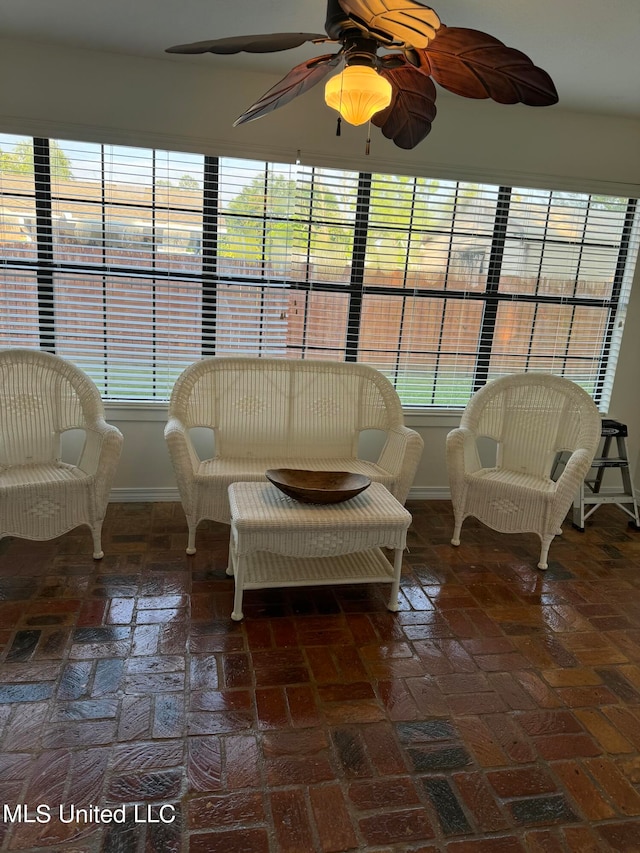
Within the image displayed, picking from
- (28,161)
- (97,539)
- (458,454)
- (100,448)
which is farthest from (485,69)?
(28,161)

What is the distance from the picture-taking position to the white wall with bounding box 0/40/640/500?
3086 mm

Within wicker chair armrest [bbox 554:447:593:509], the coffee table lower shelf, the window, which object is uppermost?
the window

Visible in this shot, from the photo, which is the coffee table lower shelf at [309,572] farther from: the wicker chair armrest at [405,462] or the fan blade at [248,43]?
the fan blade at [248,43]

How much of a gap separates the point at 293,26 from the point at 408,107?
1125 millimetres

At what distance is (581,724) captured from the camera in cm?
195

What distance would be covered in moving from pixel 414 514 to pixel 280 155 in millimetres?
2495

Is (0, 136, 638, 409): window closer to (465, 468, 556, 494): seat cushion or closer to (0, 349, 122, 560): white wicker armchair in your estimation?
(0, 349, 122, 560): white wicker armchair

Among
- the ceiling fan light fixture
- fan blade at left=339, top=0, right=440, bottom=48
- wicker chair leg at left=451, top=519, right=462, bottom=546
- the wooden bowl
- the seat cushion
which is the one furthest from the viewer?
wicker chair leg at left=451, top=519, right=462, bottom=546

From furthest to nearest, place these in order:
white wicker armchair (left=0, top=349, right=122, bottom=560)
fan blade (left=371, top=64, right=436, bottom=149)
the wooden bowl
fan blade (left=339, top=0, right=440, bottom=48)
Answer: white wicker armchair (left=0, top=349, right=122, bottom=560), the wooden bowl, fan blade (left=371, top=64, right=436, bottom=149), fan blade (left=339, top=0, right=440, bottom=48)

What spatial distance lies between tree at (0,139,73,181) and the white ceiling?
1.75 feet

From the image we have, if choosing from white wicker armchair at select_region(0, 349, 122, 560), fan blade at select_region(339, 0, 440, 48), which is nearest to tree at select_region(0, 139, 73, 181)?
white wicker armchair at select_region(0, 349, 122, 560)

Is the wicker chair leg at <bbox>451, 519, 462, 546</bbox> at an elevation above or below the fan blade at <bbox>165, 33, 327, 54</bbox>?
below

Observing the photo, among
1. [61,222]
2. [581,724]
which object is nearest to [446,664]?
[581,724]

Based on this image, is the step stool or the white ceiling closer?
the white ceiling
